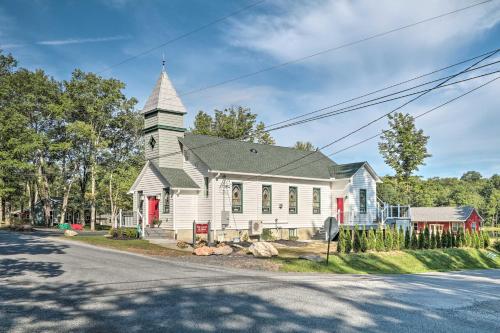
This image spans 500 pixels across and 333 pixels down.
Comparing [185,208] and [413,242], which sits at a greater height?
[185,208]

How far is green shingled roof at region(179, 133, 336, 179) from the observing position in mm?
30203

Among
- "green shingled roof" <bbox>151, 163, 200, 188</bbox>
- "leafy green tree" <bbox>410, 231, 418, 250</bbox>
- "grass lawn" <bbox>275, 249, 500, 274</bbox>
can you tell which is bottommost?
"grass lawn" <bbox>275, 249, 500, 274</bbox>

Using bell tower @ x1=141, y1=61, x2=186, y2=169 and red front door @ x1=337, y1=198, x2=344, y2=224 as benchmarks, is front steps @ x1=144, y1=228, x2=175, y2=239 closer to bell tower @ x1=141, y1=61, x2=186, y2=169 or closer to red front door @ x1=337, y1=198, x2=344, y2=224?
bell tower @ x1=141, y1=61, x2=186, y2=169

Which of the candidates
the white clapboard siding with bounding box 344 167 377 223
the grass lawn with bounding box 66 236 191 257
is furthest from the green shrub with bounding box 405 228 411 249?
the grass lawn with bounding box 66 236 191 257

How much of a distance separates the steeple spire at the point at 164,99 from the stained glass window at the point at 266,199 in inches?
318

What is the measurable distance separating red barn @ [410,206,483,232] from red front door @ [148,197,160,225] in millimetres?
44504

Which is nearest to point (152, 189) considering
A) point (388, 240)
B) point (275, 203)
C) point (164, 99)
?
point (164, 99)

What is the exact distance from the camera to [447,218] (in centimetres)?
6562

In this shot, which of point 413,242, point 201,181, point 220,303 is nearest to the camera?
point 220,303

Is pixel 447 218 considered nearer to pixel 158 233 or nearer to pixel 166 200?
pixel 166 200

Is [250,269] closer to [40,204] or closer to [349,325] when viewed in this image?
[349,325]

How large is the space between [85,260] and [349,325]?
1259 cm

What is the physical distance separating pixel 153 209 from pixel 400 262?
54.3 ft

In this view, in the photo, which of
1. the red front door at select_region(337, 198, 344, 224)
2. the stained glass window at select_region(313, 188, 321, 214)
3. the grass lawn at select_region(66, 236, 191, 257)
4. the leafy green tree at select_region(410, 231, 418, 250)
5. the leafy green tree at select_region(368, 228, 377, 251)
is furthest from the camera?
the red front door at select_region(337, 198, 344, 224)
